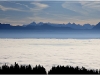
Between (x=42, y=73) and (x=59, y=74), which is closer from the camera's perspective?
(x=59, y=74)

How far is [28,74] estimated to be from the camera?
43.0ft

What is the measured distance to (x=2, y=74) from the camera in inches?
508

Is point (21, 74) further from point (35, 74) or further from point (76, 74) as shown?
point (76, 74)

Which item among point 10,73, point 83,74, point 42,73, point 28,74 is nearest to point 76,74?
point 83,74

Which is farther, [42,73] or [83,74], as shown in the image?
[42,73]

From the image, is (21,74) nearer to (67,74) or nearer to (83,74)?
(67,74)

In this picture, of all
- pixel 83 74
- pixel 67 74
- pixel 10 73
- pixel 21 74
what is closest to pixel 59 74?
pixel 67 74

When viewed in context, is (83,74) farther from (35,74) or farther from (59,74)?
(35,74)

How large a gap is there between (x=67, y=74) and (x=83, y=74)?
947 millimetres

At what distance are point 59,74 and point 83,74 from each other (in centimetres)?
143

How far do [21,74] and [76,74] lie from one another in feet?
11.4

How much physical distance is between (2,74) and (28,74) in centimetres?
152

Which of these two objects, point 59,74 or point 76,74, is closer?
point 59,74

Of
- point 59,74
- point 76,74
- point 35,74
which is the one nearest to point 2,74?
point 35,74
